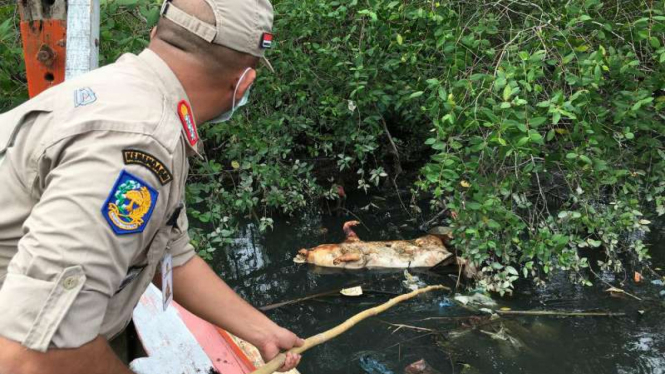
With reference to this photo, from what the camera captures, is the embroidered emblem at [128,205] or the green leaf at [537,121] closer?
the embroidered emblem at [128,205]

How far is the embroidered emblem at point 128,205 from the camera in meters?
1.19

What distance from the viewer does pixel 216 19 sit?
59.9 inches

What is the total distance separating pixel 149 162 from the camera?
1.27 meters

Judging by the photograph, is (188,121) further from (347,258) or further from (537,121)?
(347,258)

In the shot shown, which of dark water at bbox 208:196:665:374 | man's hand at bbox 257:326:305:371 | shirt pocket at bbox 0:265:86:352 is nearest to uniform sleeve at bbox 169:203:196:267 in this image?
man's hand at bbox 257:326:305:371

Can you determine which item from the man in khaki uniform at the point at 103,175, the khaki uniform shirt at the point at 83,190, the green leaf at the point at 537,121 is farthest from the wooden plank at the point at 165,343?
the green leaf at the point at 537,121

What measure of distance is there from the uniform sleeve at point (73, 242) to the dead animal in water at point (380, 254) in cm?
485

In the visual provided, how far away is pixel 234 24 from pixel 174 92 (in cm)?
26

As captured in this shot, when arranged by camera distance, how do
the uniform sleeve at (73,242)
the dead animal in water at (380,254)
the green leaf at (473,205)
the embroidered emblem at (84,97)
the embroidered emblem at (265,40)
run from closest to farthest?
the uniform sleeve at (73,242)
the embroidered emblem at (84,97)
the embroidered emblem at (265,40)
the green leaf at (473,205)
the dead animal in water at (380,254)

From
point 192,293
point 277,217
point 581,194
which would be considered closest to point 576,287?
point 581,194

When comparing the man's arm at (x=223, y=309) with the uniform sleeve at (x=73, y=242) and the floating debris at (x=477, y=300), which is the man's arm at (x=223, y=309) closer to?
the uniform sleeve at (x=73, y=242)

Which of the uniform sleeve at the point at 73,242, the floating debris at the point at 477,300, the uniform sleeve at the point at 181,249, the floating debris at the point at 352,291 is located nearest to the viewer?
the uniform sleeve at the point at 73,242

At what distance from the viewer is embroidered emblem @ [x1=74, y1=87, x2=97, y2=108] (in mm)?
1300

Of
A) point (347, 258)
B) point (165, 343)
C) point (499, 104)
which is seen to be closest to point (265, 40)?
point (165, 343)
